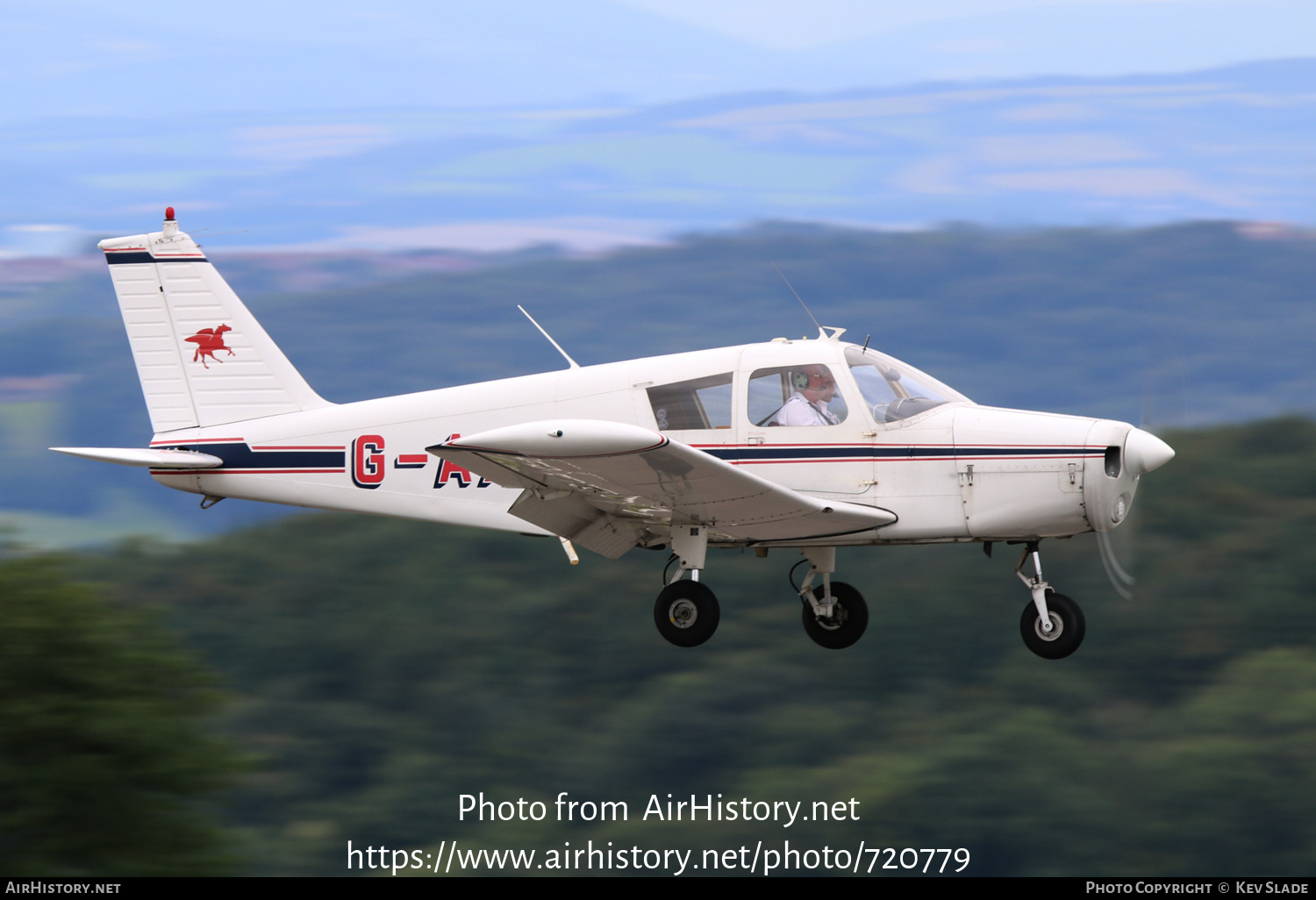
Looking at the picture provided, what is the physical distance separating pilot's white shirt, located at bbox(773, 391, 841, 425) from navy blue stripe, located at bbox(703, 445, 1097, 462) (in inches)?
8.7

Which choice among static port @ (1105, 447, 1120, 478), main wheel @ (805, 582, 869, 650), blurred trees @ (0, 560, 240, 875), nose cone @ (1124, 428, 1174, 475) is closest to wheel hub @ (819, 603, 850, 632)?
main wheel @ (805, 582, 869, 650)

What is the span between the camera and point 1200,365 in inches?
3132

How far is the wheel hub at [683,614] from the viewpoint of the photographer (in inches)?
449

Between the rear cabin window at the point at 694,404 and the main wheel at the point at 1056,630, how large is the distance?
2.84m

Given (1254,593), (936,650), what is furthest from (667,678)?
(1254,593)

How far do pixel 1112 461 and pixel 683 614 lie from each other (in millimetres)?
3484

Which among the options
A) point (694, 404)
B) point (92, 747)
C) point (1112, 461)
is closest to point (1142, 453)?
point (1112, 461)

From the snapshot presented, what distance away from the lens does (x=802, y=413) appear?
1139 centimetres

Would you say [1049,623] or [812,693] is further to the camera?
[812,693]

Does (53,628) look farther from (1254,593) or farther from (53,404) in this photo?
(53,404)

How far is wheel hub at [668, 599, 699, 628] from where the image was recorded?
37.4ft

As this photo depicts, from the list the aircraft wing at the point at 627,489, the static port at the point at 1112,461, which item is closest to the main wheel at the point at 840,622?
the aircraft wing at the point at 627,489

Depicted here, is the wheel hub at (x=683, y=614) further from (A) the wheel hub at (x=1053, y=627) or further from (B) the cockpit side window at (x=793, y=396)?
(A) the wheel hub at (x=1053, y=627)

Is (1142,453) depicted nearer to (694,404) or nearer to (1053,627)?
(1053,627)
